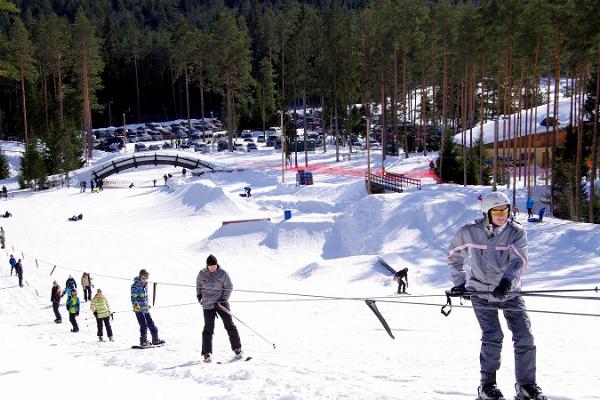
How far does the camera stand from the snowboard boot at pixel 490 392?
19.3 ft

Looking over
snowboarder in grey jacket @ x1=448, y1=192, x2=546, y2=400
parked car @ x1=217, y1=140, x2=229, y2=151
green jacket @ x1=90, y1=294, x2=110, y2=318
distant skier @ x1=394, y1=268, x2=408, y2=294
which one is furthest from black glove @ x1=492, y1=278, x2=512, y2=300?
parked car @ x1=217, y1=140, x2=229, y2=151

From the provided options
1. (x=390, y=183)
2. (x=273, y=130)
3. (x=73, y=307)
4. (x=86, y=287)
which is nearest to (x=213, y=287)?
(x=73, y=307)

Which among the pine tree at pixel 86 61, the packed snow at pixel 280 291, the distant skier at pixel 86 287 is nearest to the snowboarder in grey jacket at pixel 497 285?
the packed snow at pixel 280 291

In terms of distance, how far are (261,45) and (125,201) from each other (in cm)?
6384

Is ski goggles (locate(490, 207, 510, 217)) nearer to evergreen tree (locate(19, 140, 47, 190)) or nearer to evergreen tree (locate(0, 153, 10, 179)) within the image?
evergreen tree (locate(19, 140, 47, 190))

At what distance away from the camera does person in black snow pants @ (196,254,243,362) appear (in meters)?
9.26

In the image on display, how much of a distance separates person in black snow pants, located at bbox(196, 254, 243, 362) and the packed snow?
0.41m

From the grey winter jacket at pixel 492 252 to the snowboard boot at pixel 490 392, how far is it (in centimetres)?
80

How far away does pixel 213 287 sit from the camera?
927 cm

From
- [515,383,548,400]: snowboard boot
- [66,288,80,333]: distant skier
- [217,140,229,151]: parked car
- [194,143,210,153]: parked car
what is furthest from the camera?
[217,140,229,151]: parked car

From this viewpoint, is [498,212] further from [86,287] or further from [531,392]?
[86,287]

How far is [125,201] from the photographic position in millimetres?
47406

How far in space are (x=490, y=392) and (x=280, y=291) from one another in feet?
50.3

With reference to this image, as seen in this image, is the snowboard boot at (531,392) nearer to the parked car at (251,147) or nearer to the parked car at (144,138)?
the parked car at (251,147)
